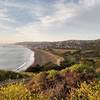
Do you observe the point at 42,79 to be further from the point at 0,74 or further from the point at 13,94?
the point at 0,74

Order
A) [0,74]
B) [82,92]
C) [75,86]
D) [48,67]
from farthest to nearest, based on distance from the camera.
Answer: [48,67] < [0,74] < [75,86] < [82,92]

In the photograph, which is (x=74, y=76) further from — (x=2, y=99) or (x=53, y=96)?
(x=2, y=99)

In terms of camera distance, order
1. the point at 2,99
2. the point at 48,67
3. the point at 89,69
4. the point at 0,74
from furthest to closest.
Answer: the point at 48,67 → the point at 0,74 → the point at 89,69 → the point at 2,99

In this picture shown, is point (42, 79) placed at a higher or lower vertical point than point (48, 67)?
higher

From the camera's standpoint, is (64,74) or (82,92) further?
(64,74)

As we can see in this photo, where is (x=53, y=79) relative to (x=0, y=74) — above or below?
above

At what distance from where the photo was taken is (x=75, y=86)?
1730 cm

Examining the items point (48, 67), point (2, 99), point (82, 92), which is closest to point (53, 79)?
point (82, 92)

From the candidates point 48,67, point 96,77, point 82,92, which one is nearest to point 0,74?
point 48,67

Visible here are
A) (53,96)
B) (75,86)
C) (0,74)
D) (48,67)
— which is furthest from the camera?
(48,67)

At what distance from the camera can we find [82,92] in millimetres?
14719

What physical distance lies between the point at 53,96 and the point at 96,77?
12.5ft

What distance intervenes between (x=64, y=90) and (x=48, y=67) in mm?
62202

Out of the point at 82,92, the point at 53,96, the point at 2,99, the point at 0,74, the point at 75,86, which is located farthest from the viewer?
the point at 0,74
